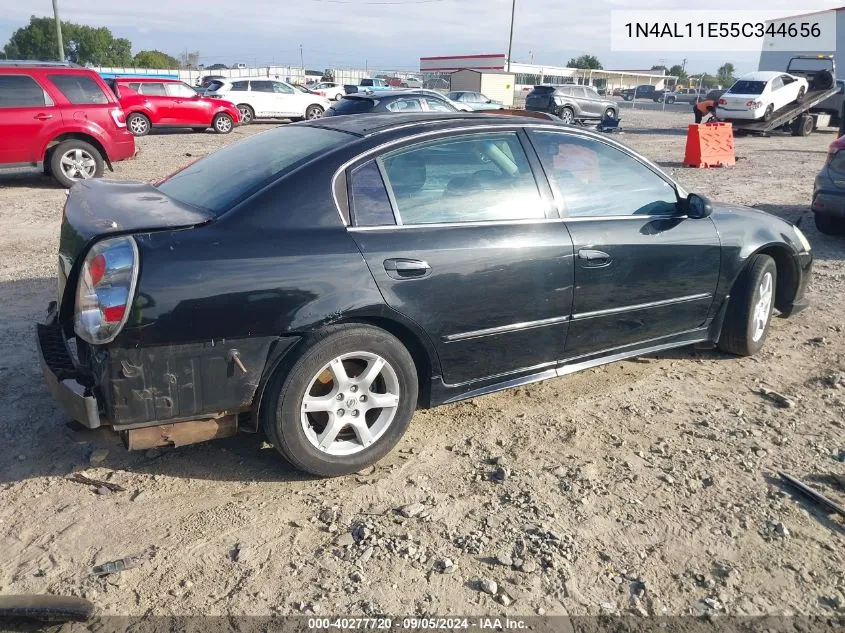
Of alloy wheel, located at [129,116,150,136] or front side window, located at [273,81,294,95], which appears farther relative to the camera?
front side window, located at [273,81,294,95]

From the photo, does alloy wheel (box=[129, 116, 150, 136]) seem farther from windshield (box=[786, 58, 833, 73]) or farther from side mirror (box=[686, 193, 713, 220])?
windshield (box=[786, 58, 833, 73])

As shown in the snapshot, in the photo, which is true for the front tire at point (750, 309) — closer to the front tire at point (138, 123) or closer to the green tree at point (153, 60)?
the front tire at point (138, 123)

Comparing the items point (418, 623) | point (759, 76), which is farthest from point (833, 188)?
point (759, 76)

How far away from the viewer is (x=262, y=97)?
24.3m

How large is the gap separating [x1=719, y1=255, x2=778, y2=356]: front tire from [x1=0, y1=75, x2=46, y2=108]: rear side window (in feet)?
32.9

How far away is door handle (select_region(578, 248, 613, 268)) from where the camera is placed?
389 cm

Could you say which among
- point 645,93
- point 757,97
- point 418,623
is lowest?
point 418,623

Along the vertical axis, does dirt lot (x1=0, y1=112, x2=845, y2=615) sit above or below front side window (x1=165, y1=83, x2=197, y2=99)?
below

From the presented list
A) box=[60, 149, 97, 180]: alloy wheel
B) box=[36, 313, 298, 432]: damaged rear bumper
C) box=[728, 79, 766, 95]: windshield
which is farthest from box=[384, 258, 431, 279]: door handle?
box=[728, 79, 766, 95]: windshield

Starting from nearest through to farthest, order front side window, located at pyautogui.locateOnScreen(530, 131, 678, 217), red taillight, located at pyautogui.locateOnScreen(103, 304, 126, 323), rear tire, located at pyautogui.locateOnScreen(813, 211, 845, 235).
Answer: red taillight, located at pyautogui.locateOnScreen(103, 304, 126, 323), front side window, located at pyautogui.locateOnScreen(530, 131, 678, 217), rear tire, located at pyautogui.locateOnScreen(813, 211, 845, 235)

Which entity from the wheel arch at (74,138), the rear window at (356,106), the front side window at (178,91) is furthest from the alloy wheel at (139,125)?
the wheel arch at (74,138)

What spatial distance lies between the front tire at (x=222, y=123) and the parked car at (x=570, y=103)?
11.0 m

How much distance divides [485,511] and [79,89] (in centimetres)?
1049

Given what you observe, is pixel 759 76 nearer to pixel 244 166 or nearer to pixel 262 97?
pixel 262 97
